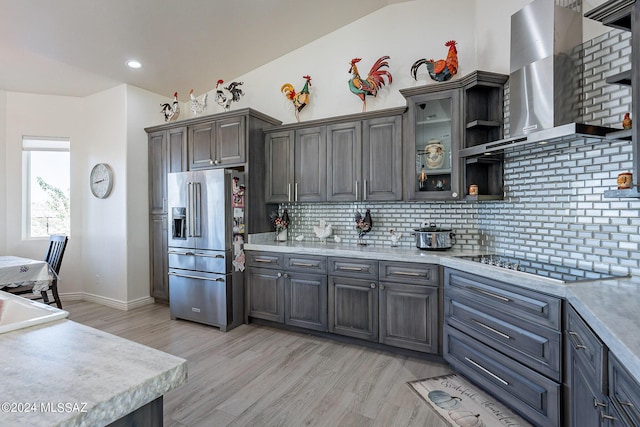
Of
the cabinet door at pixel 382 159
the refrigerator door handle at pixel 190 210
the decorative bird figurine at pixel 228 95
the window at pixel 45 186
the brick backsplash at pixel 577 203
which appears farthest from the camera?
the window at pixel 45 186

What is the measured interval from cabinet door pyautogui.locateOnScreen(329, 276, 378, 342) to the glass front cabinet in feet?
3.14

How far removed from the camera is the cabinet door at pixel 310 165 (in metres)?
3.51

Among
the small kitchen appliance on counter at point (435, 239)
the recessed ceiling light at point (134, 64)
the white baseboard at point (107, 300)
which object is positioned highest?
the recessed ceiling light at point (134, 64)

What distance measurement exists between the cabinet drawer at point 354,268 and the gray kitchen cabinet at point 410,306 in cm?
9

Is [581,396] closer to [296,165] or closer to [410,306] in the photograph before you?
[410,306]

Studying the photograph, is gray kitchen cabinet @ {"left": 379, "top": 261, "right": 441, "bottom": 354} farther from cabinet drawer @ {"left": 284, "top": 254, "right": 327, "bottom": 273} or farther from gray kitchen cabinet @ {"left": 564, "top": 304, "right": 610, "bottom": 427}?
gray kitchen cabinet @ {"left": 564, "top": 304, "right": 610, "bottom": 427}

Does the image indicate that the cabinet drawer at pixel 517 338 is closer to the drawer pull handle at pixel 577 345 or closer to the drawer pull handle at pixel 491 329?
the drawer pull handle at pixel 491 329

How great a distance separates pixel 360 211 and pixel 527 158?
5.39 ft

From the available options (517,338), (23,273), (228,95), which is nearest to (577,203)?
(517,338)

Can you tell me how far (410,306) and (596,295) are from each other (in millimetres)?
1445

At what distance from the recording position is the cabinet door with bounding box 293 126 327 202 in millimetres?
3514

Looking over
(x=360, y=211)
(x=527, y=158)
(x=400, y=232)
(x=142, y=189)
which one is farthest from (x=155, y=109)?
(x=527, y=158)

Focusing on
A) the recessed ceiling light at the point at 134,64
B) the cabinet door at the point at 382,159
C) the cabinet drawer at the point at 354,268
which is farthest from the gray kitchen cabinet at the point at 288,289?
the recessed ceiling light at the point at 134,64

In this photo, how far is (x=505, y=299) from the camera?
6.62ft
